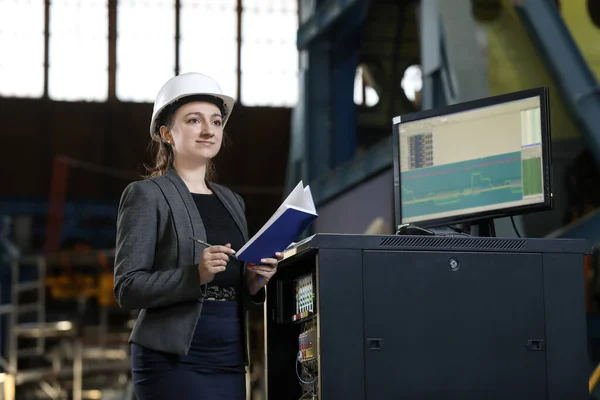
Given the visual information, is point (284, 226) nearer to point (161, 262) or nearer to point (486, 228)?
point (161, 262)

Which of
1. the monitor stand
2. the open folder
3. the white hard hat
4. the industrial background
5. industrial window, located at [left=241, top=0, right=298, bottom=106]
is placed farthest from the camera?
industrial window, located at [left=241, top=0, right=298, bottom=106]

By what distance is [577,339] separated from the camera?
233 cm

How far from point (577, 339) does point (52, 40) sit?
17212 millimetres

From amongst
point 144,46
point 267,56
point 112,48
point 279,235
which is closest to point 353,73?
point 267,56

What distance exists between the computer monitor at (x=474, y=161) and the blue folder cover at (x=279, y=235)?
679mm

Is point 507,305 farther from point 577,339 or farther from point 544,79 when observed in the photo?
point 544,79

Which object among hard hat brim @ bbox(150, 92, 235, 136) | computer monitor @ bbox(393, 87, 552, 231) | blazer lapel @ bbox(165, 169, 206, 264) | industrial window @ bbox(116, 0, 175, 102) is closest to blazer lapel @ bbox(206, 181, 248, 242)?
blazer lapel @ bbox(165, 169, 206, 264)

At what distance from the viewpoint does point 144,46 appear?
732 inches

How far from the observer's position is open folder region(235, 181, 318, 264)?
215 centimetres

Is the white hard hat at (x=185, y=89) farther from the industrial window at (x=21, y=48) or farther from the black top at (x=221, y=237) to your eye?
the industrial window at (x=21, y=48)

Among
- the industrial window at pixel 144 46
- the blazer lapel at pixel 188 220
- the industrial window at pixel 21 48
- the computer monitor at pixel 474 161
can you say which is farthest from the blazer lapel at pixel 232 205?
the industrial window at pixel 21 48

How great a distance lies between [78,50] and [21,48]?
1.05 meters

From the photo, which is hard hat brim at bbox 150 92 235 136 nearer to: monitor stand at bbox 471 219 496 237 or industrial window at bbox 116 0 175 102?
monitor stand at bbox 471 219 496 237

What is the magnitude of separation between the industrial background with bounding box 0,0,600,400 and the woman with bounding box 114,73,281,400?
6.93 m
